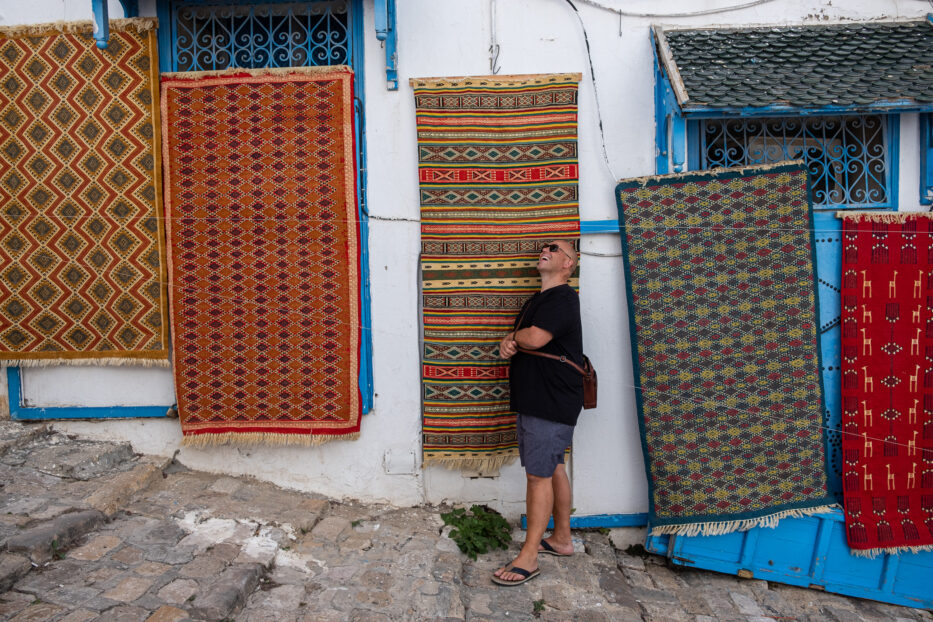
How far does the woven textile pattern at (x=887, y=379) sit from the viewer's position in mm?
3500

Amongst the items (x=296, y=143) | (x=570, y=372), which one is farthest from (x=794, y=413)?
(x=296, y=143)

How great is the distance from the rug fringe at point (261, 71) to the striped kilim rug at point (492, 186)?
1.55ft

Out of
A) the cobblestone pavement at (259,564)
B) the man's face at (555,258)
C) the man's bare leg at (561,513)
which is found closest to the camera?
the cobblestone pavement at (259,564)

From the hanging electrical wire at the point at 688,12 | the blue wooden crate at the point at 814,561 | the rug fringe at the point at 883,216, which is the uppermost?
→ the hanging electrical wire at the point at 688,12

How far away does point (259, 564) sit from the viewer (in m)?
3.06

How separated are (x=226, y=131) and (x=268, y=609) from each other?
2553 millimetres

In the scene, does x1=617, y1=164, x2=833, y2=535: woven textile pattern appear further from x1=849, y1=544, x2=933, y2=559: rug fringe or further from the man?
the man

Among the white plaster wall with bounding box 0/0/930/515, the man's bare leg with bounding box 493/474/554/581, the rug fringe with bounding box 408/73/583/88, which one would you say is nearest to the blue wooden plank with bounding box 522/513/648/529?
the white plaster wall with bounding box 0/0/930/515

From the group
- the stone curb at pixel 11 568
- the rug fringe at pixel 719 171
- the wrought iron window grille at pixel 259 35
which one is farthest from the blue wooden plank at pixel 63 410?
the rug fringe at pixel 719 171

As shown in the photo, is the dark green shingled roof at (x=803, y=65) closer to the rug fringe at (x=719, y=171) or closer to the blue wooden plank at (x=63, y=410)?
the rug fringe at (x=719, y=171)

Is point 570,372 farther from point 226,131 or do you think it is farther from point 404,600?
point 226,131

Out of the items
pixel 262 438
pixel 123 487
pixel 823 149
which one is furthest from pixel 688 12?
pixel 123 487

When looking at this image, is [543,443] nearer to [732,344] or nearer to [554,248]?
[554,248]

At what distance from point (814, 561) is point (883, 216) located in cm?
194
